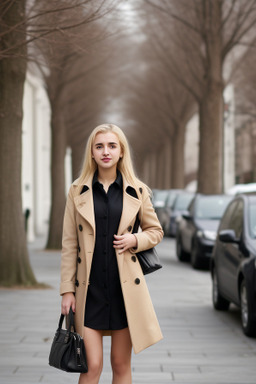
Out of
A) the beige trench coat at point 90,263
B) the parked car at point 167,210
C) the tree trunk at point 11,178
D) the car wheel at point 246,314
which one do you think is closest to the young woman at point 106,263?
the beige trench coat at point 90,263

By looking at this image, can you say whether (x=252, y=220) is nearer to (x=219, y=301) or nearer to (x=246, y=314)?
(x=246, y=314)

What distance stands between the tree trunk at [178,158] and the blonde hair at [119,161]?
3813 centimetres

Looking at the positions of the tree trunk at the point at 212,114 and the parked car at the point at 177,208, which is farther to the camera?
the parked car at the point at 177,208

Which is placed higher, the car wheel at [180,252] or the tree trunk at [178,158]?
the tree trunk at [178,158]

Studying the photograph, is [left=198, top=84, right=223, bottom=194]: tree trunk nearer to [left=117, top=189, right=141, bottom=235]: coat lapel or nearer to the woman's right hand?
[left=117, top=189, right=141, bottom=235]: coat lapel

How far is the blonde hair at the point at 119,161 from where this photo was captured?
14.4 feet

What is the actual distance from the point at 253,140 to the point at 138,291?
50.5 metres

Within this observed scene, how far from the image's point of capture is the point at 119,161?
452 cm

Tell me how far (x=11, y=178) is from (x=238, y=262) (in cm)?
495

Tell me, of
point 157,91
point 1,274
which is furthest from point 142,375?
point 157,91

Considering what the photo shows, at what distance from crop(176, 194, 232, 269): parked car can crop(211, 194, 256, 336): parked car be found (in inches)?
216

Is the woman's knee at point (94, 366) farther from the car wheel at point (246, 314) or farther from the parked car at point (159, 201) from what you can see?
the parked car at point (159, 201)

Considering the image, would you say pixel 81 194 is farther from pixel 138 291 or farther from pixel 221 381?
pixel 221 381

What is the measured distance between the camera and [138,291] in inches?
169
